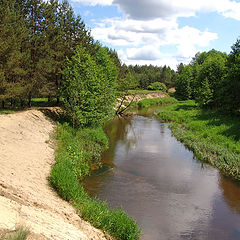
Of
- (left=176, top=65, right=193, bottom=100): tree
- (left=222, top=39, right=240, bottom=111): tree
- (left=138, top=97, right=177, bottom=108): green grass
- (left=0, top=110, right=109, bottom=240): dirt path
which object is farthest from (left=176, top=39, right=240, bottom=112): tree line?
(left=0, top=110, right=109, bottom=240): dirt path

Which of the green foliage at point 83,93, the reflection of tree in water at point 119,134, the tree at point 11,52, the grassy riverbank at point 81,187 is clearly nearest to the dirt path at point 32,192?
the grassy riverbank at point 81,187

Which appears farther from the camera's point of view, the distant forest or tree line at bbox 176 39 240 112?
tree line at bbox 176 39 240 112

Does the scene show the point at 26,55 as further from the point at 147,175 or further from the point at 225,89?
the point at 225,89

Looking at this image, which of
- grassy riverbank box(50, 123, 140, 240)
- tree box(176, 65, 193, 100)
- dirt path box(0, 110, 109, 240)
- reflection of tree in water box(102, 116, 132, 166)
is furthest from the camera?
tree box(176, 65, 193, 100)

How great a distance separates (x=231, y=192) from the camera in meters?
14.6

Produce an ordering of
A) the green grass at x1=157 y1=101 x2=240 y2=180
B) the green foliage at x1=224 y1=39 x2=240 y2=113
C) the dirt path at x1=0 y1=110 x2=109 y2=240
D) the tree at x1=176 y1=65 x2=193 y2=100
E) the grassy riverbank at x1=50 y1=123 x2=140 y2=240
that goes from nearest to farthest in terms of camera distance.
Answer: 1. the dirt path at x1=0 y1=110 x2=109 y2=240
2. the grassy riverbank at x1=50 y1=123 x2=140 y2=240
3. the green grass at x1=157 y1=101 x2=240 y2=180
4. the green foliage at x1=224 y1=39 x2=240 y2=113
5. the tree at x1=176 y1=65 x2=193 y2=100

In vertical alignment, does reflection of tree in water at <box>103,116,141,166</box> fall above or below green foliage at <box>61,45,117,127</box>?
below

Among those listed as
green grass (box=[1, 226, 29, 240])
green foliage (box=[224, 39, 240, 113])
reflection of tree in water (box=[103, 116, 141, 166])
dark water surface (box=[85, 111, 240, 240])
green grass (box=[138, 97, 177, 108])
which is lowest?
dark water surface (box=[85, 111, 240, 240])

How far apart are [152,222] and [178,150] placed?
507 inches

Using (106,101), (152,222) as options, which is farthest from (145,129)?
(152,222)

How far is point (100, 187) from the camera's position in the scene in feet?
47.0

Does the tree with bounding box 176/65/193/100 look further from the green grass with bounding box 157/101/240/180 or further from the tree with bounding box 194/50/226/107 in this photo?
the green grass with bounding box 157/101/240/180

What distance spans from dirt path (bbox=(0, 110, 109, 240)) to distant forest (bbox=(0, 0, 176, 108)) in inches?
→ 229

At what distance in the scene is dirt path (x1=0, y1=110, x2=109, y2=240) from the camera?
7190mm
